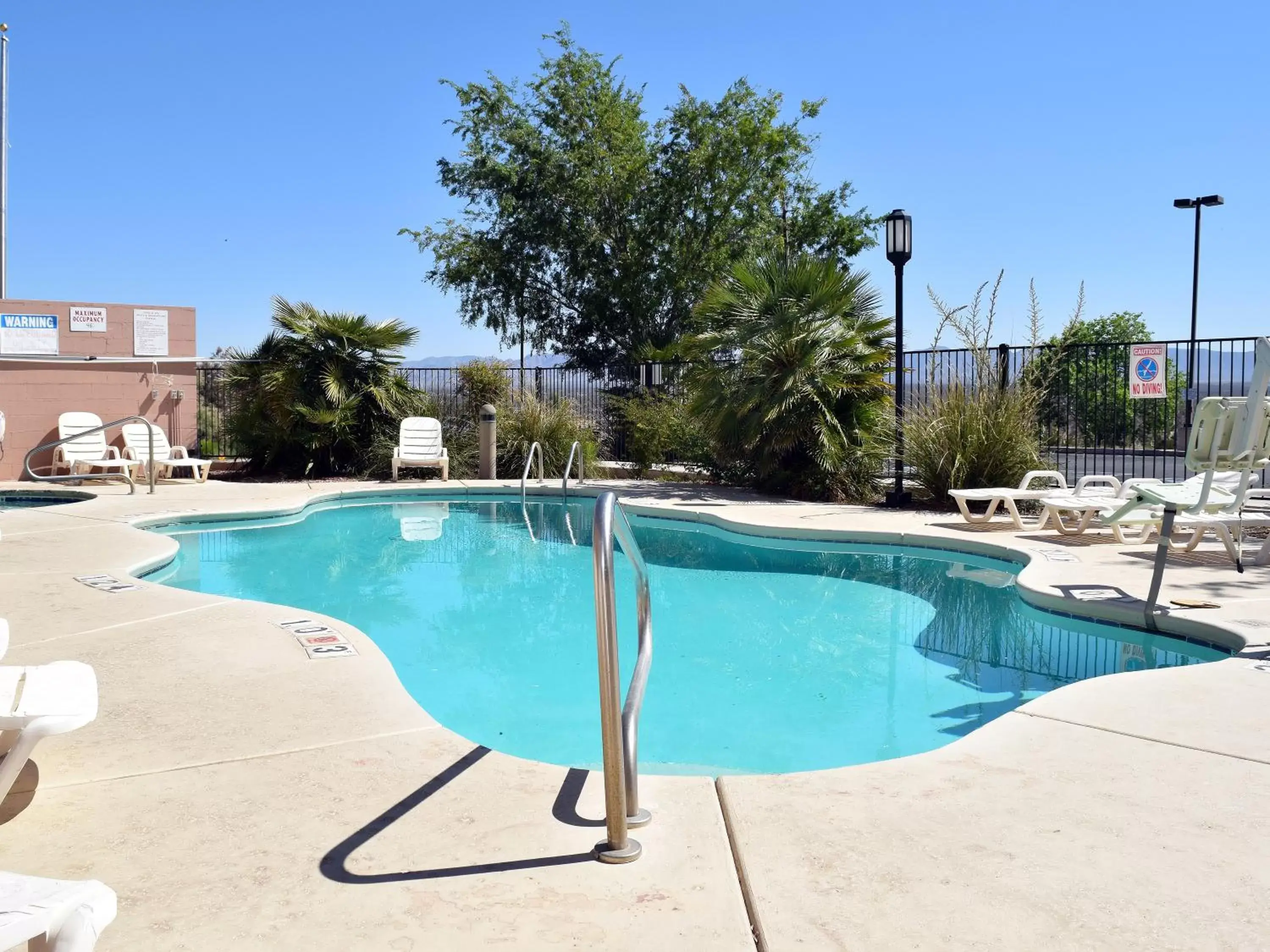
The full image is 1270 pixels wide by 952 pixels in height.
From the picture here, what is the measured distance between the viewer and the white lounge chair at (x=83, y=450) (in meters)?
12.5

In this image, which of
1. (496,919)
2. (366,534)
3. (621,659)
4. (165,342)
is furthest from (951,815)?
(165,342)

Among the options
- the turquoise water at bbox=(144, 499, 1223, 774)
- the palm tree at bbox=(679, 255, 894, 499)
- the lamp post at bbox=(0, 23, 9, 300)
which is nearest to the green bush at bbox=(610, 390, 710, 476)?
the palm tree at bbox=(679, 255, 894, 499)

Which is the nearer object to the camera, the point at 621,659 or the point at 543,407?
the point at 621,659

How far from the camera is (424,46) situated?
55.0 feet

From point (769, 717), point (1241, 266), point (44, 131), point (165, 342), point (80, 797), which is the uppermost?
point (44, 131)

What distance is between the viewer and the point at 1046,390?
957 cm

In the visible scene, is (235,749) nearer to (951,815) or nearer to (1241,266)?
(951,815)

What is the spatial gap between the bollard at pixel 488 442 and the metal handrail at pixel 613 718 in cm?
1111

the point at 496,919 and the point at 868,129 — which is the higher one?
the point at 868,129

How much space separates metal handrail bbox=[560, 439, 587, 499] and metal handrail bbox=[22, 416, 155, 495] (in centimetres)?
422

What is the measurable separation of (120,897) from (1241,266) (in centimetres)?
2635

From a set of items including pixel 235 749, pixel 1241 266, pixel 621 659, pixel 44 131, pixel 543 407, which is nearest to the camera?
pixel 235 749

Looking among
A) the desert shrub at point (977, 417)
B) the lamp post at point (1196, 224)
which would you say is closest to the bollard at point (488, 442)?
the desert shrub at point (977, 417)

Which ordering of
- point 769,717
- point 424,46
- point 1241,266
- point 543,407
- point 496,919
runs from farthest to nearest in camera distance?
point 1241,266, point 424,46, point 543,407, point 769,717, point 496,919
